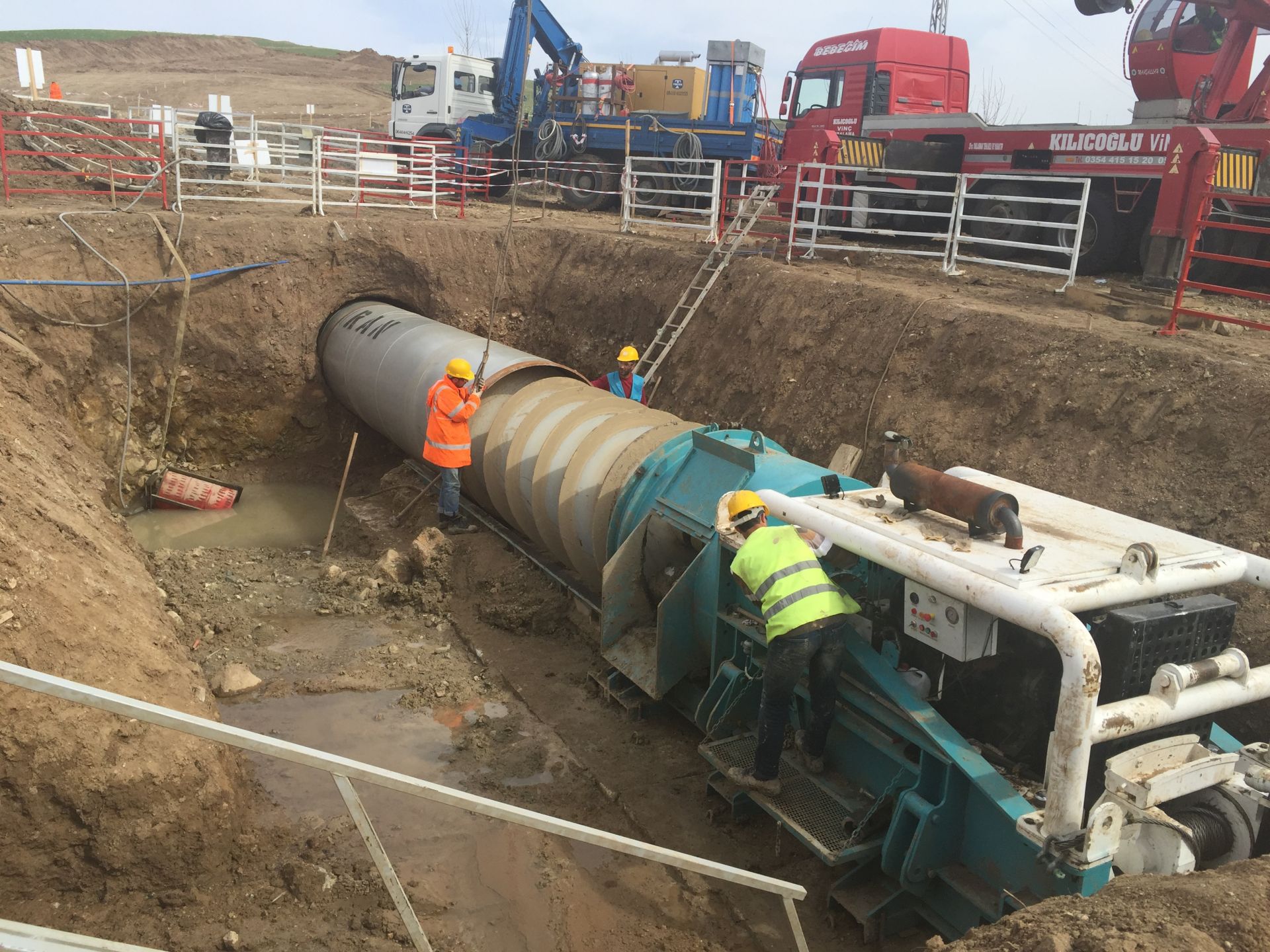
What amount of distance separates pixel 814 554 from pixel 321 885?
3.01 m

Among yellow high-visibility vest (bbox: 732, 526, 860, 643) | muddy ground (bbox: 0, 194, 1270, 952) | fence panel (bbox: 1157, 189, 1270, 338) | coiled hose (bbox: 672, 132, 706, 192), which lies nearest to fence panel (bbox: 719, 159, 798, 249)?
coiled hose (bbox: 672, 132, 706, 192)

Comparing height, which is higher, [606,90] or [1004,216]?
[606,90]

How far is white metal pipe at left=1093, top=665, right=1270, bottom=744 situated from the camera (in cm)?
352

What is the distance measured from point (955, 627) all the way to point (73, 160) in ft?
58.8

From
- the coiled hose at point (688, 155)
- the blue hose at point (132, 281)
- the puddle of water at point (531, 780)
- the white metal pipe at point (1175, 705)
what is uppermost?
the coiled hose at point (688, 155)

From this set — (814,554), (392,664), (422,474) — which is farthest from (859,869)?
(422,474)

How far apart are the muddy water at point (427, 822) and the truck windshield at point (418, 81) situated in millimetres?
19481

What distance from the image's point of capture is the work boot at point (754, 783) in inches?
203

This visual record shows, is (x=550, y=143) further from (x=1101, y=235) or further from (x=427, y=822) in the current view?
(x=427, y=822)

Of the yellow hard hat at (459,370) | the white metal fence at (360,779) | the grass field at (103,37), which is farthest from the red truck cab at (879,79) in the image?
the grass field at (103,37)

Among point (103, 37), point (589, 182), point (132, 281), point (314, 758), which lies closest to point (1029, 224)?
point (314, 758)

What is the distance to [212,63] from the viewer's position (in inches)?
2333

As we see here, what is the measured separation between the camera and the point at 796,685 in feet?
16.8

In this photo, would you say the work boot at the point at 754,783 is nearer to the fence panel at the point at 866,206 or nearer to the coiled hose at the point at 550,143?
the fence panel at the point at 866,206
